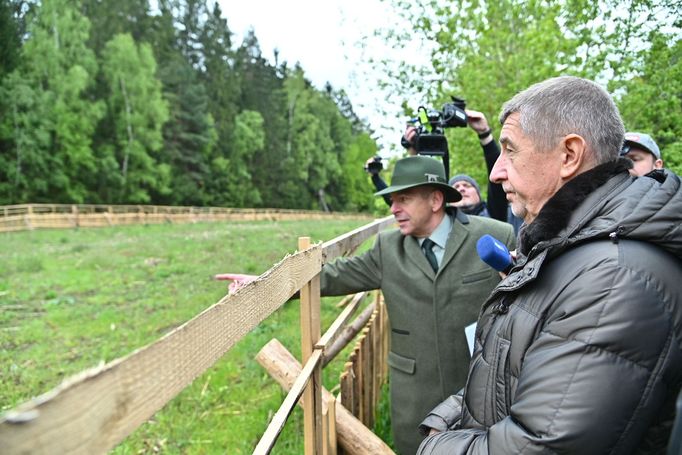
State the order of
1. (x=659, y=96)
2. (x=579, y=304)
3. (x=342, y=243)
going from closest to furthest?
(x=579, y=304)
(x=342, y=243)
(x=659, y=96)

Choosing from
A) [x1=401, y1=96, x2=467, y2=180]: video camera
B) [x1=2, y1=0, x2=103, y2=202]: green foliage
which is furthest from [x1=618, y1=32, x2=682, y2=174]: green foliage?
[x1=2, y1=0, x2=103, y2=202]: green foliage

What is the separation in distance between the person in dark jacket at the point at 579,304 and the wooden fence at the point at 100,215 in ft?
90.6

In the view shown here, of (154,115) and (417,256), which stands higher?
(154,115)

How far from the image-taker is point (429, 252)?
9.34ft

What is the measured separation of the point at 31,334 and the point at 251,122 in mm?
46572

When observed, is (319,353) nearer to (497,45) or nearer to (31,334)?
(31,334)

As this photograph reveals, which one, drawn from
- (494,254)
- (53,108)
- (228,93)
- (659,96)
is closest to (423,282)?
(494,254)

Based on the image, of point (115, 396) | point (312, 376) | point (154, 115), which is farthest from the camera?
point (154, 115)

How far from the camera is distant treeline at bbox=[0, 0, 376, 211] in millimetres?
33781

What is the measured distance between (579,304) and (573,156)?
0.44m

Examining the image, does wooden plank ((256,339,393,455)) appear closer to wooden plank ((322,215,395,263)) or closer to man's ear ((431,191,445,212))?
wooden plank ((322,215,395,263))

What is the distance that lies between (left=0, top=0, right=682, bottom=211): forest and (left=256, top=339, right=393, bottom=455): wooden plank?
4555mm

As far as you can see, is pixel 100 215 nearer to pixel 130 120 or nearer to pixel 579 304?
pixel 130 120

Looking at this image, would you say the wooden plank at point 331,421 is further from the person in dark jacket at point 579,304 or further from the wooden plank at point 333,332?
the person in dark jacket at point 579,304
